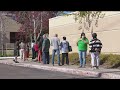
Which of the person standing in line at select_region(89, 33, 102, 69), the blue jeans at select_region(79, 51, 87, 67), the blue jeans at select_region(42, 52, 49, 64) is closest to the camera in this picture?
the person standing in line at select_region(89, 33, 102, 69)

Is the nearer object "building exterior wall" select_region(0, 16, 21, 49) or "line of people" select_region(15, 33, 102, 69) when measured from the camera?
"line of people" select_region(15, 33, 102, 69)

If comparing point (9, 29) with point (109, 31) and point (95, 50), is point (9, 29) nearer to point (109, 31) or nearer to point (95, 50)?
point (109, 31)

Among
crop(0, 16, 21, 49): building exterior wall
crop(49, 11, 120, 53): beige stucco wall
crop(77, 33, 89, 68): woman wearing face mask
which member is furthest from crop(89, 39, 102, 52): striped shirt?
crop(0, 16, 21, 49): building exterior wall

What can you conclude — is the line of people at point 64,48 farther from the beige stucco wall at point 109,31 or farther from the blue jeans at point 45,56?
the beige stucco wall at point 109,31

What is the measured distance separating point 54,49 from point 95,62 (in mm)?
3978

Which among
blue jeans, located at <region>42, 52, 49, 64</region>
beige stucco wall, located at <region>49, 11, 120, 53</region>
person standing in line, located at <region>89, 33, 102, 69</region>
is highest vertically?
beige stucco wall, located at <region>49, 11, 120, 53</region>

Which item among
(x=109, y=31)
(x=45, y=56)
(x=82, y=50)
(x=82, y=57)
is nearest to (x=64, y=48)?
(x=45, y=56)

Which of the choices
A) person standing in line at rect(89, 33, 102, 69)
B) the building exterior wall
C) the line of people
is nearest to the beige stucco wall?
the line of people

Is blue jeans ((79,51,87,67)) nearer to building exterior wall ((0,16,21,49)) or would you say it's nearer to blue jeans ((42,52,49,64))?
blue jeans ((42,52,49,64))

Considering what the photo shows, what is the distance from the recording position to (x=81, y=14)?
23.1 metres

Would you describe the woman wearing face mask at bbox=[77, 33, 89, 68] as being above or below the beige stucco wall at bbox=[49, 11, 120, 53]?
below

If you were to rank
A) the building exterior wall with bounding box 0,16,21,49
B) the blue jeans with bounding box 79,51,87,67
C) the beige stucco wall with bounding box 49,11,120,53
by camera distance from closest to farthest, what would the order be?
the blue jeans with bounding box 79,51,87,67
the beige stucco wall with bounding box 49,11,120,53
the building exterior wall with bounding box 0,16,21,49
